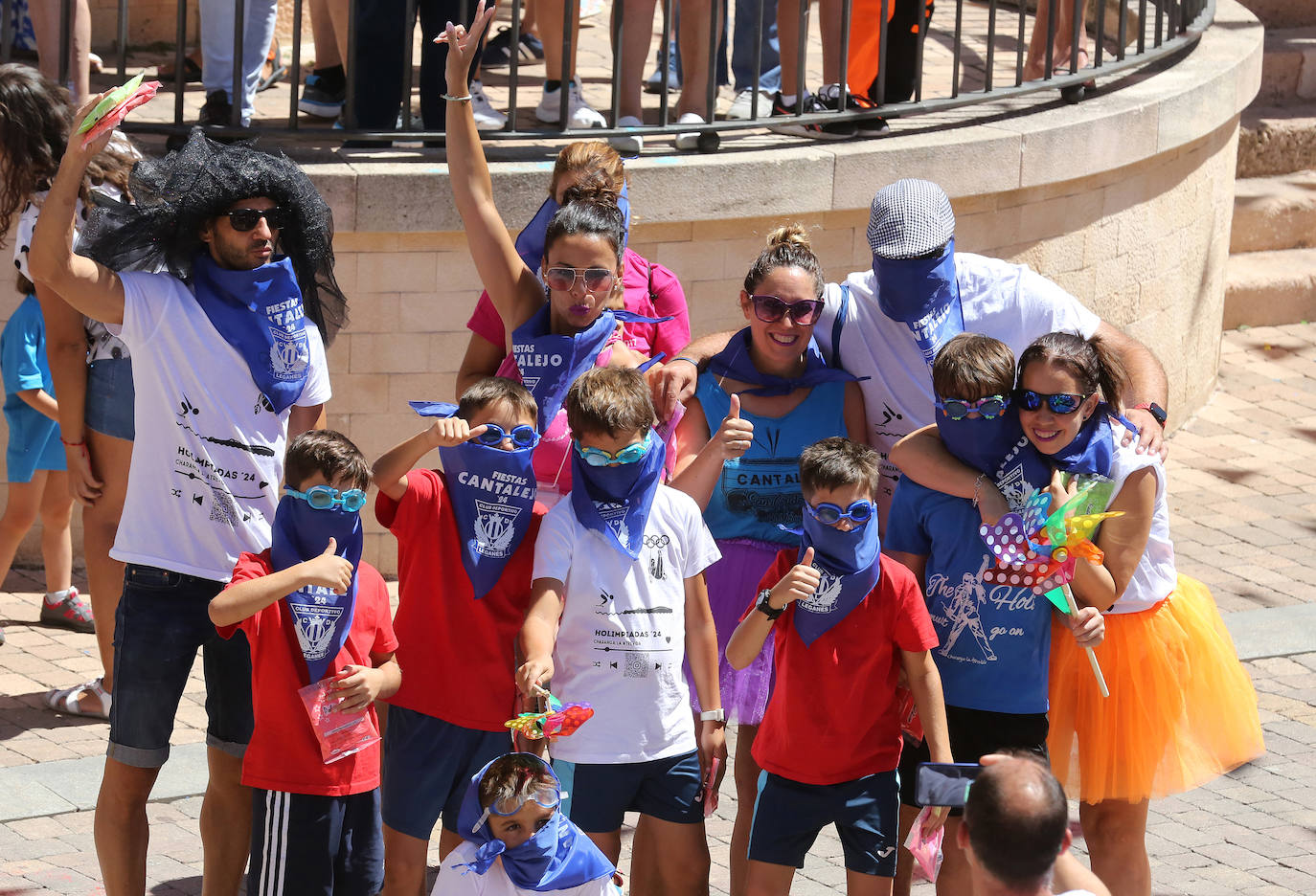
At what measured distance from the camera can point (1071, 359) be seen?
4098 mm

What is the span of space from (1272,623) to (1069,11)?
156 inches

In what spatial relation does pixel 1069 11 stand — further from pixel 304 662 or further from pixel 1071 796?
pixel 304 662

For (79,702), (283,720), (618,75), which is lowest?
(79,702)

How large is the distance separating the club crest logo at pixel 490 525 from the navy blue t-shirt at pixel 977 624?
1.04 meters

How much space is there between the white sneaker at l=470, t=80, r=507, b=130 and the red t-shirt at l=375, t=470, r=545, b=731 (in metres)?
3.00

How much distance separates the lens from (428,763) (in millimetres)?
4203

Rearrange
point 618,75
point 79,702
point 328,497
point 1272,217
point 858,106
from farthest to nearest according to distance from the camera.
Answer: point 1272,217 → point 858,106 → point 618,75 → point 79,702 → point 328,497

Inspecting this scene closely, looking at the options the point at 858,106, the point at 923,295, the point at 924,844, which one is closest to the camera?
the point at 924,844

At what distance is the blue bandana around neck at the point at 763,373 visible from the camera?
4.54m

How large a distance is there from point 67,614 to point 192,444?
2364 millimetres

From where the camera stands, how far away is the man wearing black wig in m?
4.22

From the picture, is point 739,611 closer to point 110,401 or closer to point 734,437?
point 734,437

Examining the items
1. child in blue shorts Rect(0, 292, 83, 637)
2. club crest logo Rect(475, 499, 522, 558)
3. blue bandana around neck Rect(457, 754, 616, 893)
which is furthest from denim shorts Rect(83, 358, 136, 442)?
blue bandana around neck Rect(457, 754, 616, 893)

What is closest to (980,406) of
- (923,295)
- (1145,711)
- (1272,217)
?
(923,295)
